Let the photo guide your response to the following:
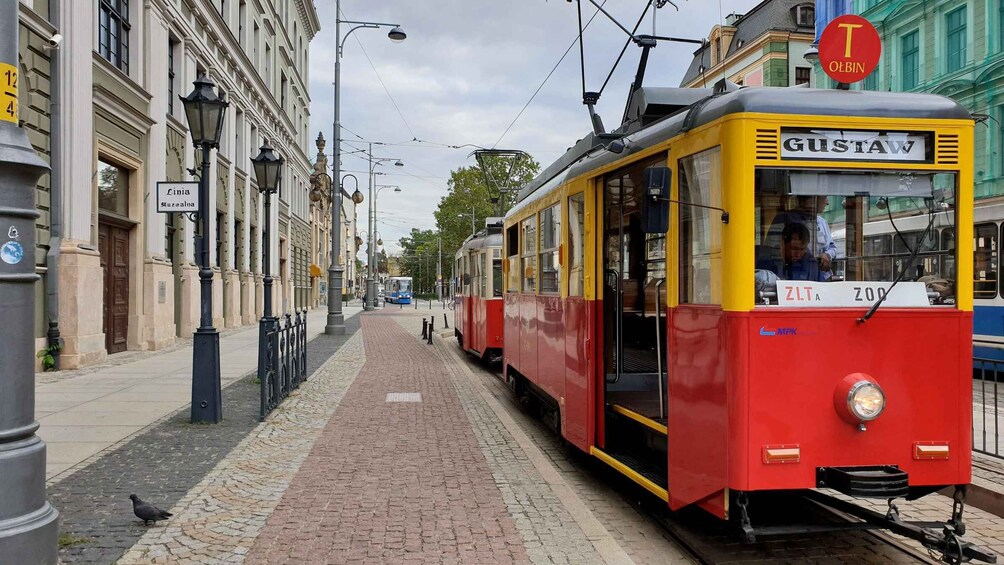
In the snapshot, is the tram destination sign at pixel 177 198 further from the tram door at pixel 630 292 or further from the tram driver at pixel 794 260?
the tram driver at pixel 794 260

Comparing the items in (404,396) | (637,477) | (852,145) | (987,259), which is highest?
(852,145)

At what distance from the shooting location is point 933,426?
416 cm

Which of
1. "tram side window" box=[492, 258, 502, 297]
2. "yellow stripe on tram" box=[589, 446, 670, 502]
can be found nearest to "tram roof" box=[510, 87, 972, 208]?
"yellow stripe on tram" box=[589, 446, 670, 502]

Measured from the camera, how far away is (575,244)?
21.3 ft

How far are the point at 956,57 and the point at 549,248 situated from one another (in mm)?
22233

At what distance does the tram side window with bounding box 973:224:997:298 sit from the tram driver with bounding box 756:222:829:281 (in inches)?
432

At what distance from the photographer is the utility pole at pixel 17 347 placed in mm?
3695

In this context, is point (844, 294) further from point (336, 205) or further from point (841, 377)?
point (336, 205)

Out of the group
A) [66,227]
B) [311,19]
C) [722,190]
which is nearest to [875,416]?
[722,190]

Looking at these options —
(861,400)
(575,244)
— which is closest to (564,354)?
(575,244)

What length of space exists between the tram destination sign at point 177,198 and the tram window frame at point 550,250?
3840mm

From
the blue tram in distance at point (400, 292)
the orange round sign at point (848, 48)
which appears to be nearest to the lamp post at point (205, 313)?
the orange round sign at point (848, 48)

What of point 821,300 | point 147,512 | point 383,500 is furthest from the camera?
point 383,500

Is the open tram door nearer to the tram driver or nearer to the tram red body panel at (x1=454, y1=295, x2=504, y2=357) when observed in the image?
the tram driver
